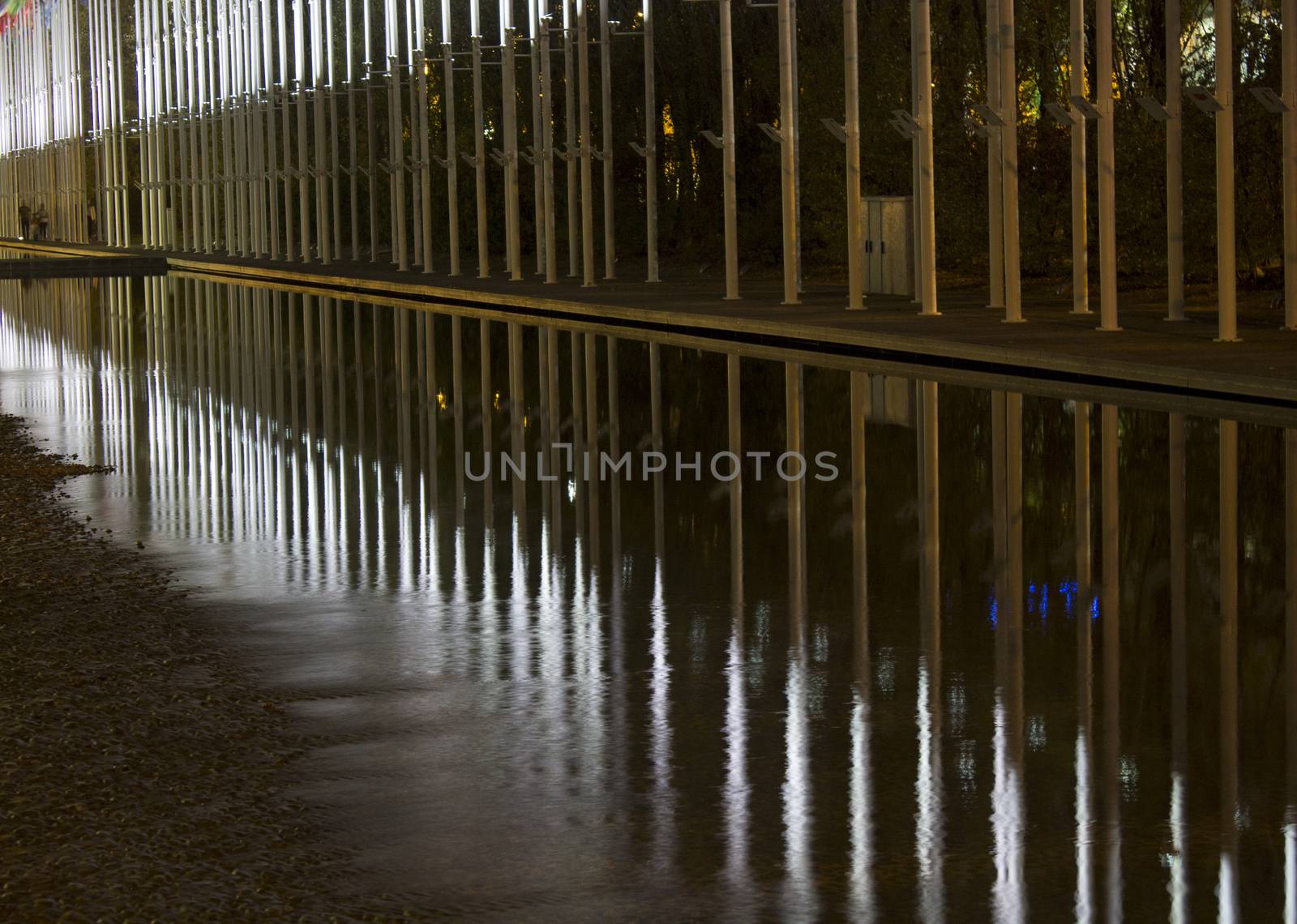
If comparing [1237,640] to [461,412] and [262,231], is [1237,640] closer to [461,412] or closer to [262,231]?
[461,412]

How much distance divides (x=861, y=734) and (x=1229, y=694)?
166 centimetres

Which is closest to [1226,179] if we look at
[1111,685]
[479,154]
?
[1111,685]

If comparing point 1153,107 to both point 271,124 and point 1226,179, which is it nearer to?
point 1226,179

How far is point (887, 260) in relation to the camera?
1517 inches

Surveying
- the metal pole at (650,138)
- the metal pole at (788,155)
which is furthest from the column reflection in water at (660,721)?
the metal pole at (650,138)

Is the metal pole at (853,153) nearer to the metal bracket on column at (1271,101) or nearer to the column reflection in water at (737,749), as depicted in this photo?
the metal bracket on column at (1271,101)

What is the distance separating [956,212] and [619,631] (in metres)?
32.8

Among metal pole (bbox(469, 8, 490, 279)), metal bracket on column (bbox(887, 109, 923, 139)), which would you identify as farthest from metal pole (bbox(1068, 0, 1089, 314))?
metal pole (bbox(469, 8, 490, 279))

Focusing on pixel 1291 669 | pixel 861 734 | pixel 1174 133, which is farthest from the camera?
pixel 1174 133

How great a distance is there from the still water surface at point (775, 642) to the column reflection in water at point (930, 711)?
21 mm

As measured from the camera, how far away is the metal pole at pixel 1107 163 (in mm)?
26750

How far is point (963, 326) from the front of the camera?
28391 mm

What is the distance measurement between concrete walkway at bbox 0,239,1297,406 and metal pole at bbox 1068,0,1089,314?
1.56 ft

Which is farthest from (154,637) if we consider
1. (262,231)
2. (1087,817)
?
Result: (262,231)
